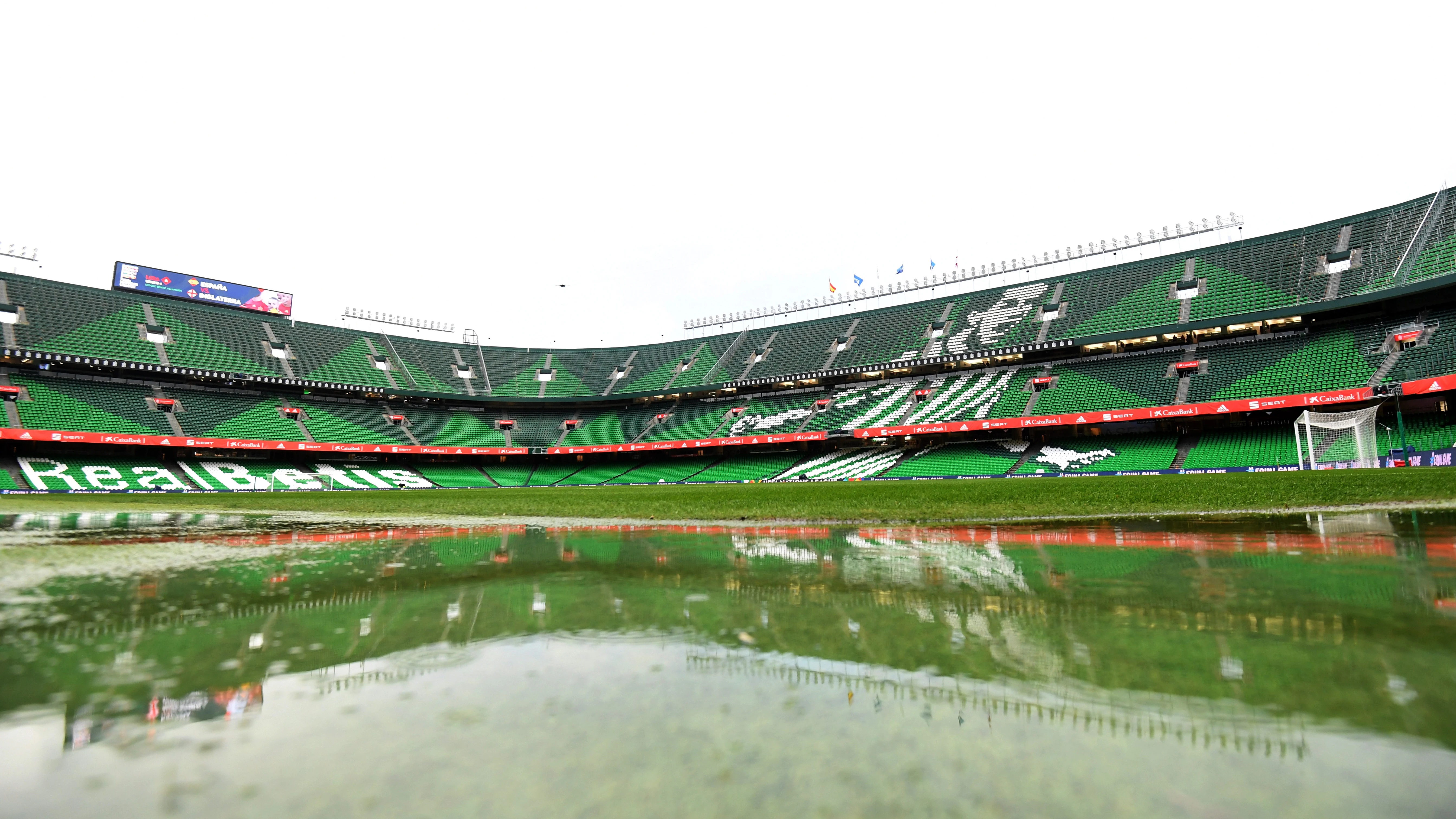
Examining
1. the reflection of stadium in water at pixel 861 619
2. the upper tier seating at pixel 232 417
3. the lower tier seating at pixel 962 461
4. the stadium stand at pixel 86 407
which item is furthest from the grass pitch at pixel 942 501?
the upper tier seating at pixel 232 417

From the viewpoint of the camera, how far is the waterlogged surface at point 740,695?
1.40 meters

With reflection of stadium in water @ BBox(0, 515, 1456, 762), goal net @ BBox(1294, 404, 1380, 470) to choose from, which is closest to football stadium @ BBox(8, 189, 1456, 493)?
goal net @ BBox(1294, 404, 1380, 470)

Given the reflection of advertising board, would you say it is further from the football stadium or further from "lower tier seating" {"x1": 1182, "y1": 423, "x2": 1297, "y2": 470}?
"lower tier seating" {"x1": 1182, "y1": 423, "x2": 1297, "y2": 470}

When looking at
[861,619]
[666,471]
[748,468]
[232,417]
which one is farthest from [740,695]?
[232,417]

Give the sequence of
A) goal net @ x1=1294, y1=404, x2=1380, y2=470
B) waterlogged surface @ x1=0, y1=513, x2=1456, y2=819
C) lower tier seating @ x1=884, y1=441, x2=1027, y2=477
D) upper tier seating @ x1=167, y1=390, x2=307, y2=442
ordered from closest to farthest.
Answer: waterlogged surface @ x1=0, y1=513, x2=1456, y2=819, goal net @ x1=1294, y1=404, x2=1380, y2=470, lower tier seating @ x1=884, y1=441, x2=1027, y2=477, upper tier seating @ x1=167, y1=390, x2=307, y2=442

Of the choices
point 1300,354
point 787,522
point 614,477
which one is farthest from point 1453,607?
point 614,477

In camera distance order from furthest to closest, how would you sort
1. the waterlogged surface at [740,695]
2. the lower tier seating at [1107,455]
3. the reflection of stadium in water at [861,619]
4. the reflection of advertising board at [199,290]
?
the reflection of advertising board at [199,290] → the lower tier seating at [1107,455] → the reflection of stadium in water at [861,619] → the waterlogged surface at [740,695]

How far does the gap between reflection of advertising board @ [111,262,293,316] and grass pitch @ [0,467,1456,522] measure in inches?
1258

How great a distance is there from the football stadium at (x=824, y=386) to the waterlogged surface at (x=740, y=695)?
31.6 metres

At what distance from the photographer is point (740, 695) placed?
2051 mm

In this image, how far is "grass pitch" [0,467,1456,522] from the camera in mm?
10797

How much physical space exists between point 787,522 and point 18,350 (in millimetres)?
49539

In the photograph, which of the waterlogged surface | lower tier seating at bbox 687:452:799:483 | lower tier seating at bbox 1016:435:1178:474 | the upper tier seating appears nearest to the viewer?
the waterlogged surface

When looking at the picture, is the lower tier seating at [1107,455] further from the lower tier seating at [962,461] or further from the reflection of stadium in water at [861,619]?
the reflection of stadium in water at [861,619]
